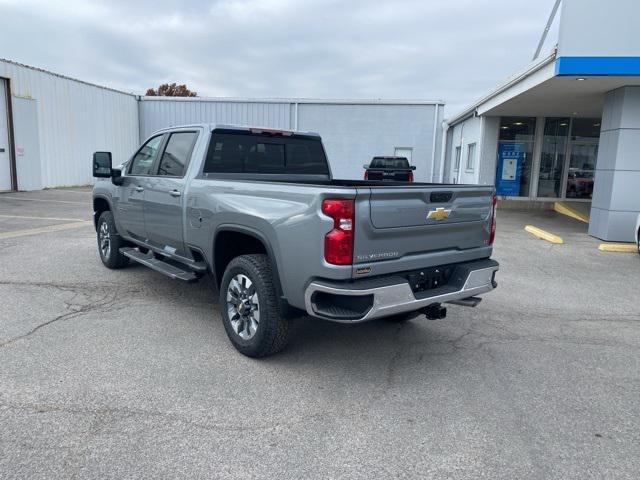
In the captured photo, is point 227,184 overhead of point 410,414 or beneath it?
overhead

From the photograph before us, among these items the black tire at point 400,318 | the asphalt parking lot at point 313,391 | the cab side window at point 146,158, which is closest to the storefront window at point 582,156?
the asphalt parking lot at point 313,391

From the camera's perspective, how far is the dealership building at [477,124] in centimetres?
954

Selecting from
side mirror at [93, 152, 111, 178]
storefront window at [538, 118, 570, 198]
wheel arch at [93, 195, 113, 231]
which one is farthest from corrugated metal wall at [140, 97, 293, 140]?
side mirror at [93, 152, 111, 178]

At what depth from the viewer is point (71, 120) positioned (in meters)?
21.3

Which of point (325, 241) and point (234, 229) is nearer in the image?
point (325, 241)

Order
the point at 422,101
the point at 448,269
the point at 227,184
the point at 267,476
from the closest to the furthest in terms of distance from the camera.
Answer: the point at 267,476 < the point at 448,269 < the point at 227,184 < the point at 422,101

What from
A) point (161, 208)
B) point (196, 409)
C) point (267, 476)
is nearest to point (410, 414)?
point (267, 476)

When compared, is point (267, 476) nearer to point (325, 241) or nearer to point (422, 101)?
point (325, 241)

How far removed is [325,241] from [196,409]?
1.40 m

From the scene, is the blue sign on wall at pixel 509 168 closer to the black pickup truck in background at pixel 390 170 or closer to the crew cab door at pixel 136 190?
the black pickup truck in background at pixel 390 170

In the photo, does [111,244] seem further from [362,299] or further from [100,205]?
[362,299]

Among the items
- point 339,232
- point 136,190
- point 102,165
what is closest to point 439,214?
point 339,232

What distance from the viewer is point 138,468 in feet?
8.87

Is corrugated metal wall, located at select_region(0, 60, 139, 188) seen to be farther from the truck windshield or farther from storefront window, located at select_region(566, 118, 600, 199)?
storefront window, located at select_region(566, 118, 600, 199)
